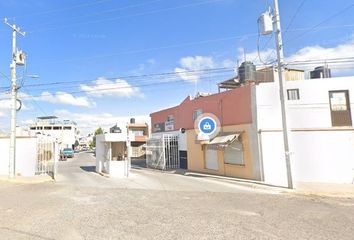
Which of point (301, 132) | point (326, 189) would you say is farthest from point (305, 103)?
point (326, 189)

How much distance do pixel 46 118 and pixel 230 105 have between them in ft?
307

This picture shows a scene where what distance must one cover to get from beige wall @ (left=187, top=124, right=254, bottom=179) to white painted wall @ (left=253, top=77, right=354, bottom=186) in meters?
1.23

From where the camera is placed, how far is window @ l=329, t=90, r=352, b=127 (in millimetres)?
18109

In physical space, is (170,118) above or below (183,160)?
above

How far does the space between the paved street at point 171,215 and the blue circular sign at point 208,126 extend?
28.0 ft

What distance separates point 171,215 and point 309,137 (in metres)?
12.2

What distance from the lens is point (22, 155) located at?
22375mm

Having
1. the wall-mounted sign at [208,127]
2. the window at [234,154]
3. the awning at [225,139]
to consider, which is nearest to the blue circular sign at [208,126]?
Result: the wall-mounted sign at [208,127]

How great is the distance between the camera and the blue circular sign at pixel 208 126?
22881 millimetres

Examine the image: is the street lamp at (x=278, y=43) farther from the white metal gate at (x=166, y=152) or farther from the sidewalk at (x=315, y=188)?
the white metal gate at (x=166, y=152)

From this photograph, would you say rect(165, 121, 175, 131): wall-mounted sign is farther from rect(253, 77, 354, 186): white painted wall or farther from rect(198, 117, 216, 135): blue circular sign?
rect(253, 77, 354, 186): white painted wall

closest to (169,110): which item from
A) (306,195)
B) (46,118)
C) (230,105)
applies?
(230,105)

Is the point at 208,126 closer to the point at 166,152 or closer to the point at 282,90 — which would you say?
the point at 166,152

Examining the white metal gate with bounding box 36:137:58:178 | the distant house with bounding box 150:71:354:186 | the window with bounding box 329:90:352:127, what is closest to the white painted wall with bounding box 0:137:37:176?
the white metal gate with bounding box 36:137:58:178
